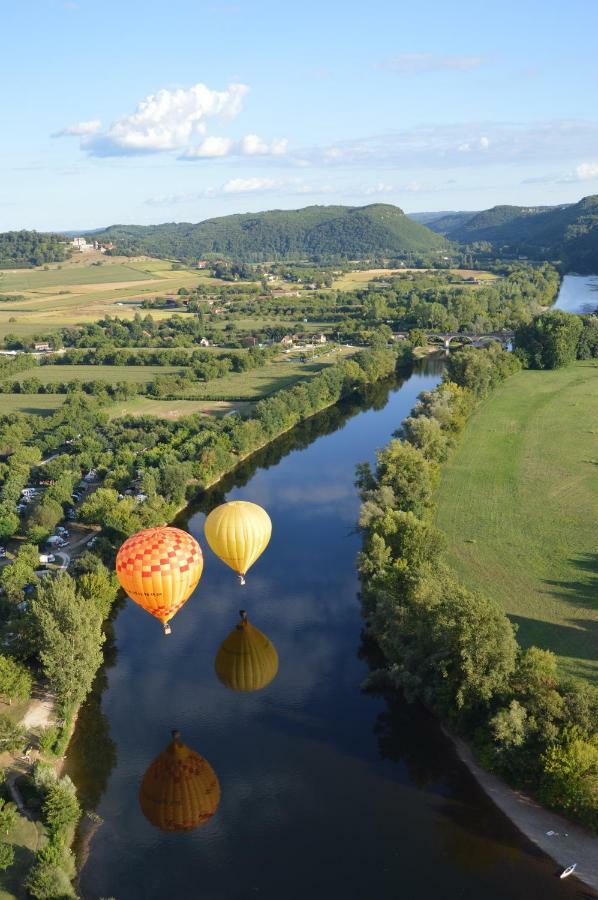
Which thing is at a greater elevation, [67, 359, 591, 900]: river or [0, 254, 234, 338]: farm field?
[0, 254, 234, 338]: farm field

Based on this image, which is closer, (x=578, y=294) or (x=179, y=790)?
(x=179, y=790)

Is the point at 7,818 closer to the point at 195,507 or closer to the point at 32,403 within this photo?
the point at 195,507

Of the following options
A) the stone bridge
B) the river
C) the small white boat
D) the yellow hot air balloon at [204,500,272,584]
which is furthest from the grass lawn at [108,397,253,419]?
the small white boat

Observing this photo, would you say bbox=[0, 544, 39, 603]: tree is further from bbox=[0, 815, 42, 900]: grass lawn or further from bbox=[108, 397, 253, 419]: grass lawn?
bbox=[108, 397, 253, 419]: grass lawn

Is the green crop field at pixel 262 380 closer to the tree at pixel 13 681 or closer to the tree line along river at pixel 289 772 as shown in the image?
the tree line along river at pixel 289 772

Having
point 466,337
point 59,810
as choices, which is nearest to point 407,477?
point 59,810

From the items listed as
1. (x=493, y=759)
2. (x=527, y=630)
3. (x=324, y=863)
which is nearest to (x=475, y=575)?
(x=527, y=630)
